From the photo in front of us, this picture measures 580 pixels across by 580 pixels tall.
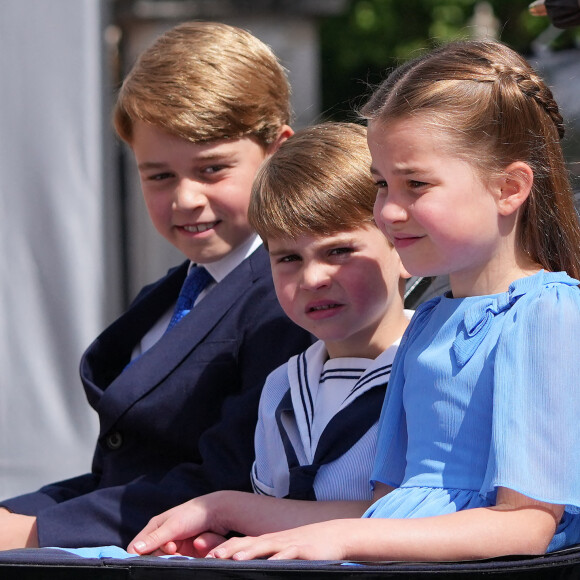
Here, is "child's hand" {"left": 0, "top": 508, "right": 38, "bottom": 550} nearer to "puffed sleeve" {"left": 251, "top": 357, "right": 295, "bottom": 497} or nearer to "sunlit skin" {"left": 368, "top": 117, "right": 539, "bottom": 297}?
"puffed sleeve" {"left": 251, "top": 357, "right": 295, "bottom": 497}

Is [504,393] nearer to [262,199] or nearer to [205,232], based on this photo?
[262,199]

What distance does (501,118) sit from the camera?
4.80 feet

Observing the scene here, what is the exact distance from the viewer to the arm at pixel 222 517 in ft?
5.33

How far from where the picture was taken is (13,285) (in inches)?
183

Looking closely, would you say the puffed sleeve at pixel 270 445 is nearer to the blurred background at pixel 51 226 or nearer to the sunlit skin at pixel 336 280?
the sunlit skin at pixel 336 280

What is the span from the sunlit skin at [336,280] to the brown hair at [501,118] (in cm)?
27

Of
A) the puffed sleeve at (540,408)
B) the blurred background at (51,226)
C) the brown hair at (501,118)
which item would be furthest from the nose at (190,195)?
the blurred background at (51,226)

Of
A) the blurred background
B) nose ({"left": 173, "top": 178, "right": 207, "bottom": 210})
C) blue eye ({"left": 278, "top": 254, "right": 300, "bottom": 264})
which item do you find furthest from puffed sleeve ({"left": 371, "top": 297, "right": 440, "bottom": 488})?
the blurred background

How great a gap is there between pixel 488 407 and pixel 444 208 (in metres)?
0.27

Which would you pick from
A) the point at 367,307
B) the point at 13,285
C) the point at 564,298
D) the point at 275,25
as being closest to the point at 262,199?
the point at 367,307

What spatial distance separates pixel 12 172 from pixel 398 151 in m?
3.48

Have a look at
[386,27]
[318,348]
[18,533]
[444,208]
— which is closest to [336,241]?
[318,348]

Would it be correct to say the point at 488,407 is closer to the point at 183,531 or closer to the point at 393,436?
the point at 393,436

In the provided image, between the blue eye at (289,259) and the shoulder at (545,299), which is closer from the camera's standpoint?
the shoulder at (545,299)
